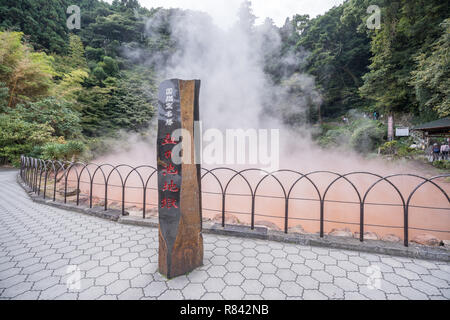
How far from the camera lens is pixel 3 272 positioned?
216cm

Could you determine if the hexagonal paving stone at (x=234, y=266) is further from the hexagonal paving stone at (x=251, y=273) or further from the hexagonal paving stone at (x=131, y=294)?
the hexagonal paving stone at (x=131, y=294)

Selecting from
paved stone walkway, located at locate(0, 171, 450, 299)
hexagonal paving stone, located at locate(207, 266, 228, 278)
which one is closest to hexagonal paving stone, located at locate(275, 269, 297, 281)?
paved stone walkway, located at locate(0, 171, 450, 299)

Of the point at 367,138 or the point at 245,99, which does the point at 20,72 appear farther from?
the point at 367,138

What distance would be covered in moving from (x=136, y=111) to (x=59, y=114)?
19.7 feet

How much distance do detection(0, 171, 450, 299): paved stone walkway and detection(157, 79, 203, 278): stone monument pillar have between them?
10.3 inches

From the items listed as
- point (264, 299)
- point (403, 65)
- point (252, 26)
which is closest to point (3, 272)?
point (264, 299)

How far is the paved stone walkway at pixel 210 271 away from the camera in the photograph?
6.15 feet

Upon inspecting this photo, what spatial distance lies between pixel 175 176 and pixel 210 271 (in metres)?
1.14

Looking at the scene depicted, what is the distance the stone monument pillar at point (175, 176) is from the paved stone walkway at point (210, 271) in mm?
262

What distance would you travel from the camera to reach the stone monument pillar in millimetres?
2092

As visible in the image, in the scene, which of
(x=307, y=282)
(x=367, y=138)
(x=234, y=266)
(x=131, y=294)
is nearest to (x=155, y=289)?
(x=131, y=294)

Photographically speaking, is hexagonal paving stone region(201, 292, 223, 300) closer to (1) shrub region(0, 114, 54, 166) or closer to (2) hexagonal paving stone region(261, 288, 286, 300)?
(2) hexagonal paving stone region(261, 288, 286, 300)

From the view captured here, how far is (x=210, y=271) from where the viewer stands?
7.25 feet
